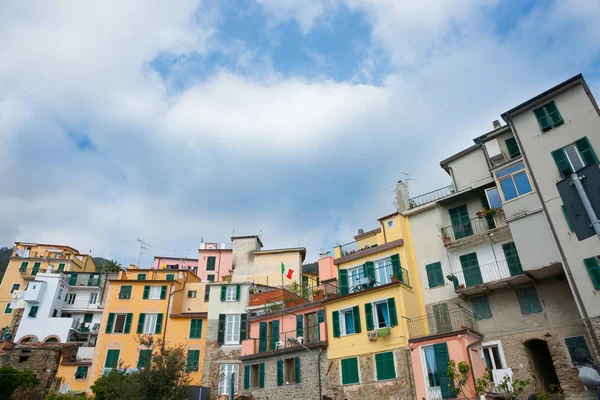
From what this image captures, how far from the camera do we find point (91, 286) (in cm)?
5756

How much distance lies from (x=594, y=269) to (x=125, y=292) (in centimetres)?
4120

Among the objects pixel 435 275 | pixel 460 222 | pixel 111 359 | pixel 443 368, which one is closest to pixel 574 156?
pixel 460 222

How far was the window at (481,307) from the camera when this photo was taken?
24.8m

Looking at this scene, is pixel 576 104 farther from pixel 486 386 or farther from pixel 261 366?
pixel 261 366

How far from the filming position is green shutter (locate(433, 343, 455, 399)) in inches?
862

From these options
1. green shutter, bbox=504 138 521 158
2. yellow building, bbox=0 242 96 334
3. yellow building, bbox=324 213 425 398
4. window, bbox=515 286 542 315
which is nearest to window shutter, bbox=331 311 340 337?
yellow building, bbox=324 213 425 398

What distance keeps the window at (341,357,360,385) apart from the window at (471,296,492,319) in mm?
8026

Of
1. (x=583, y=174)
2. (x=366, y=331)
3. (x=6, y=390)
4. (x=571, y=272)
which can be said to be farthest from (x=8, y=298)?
(x=583, y=174)

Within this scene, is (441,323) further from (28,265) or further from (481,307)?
(28,265)

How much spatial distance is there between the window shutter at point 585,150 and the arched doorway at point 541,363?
10048 millimetres

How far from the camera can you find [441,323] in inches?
1032

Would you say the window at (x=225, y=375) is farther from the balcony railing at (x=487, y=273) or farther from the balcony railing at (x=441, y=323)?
the balcony railing at (x=487, y=273)

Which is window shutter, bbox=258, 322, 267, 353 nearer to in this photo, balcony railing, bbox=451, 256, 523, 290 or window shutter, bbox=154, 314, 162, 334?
window shutter, bbox=154, 314, 162, 334

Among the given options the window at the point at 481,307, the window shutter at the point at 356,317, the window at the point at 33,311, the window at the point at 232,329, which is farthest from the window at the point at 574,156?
the window at the point at 33,311
